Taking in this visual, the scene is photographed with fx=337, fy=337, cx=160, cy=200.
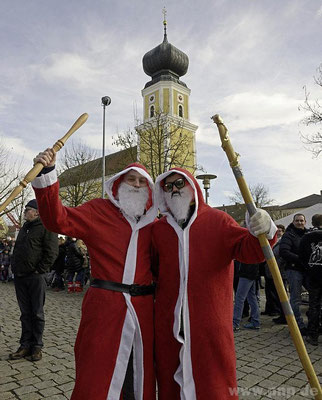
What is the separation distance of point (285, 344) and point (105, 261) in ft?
13.0

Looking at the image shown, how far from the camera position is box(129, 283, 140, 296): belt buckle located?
2154 millimetres

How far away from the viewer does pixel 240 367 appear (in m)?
4.05

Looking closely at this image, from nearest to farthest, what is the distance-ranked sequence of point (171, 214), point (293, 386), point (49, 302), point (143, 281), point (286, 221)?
point (143, 281) < point (171, 214) < point (293, 386) < point (49, 302) < point (286, 221)

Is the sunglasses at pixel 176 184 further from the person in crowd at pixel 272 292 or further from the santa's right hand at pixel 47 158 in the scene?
the person in crowd at pixel 272 292

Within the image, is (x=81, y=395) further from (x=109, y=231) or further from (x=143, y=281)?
(x=109, y=231)

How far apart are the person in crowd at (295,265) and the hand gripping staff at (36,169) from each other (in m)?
4.44

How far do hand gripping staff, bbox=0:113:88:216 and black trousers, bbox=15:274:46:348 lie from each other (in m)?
2.77

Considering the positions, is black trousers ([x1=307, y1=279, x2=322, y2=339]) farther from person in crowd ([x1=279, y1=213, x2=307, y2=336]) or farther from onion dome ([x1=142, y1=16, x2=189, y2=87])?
onion dome ([x1=142, y1=16, x2=189, y2=87])

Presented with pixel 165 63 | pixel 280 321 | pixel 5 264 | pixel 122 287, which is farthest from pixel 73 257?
pixel 165 63

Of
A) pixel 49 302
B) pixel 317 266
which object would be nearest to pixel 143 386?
pixel 317 266

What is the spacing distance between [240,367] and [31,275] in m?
2.86

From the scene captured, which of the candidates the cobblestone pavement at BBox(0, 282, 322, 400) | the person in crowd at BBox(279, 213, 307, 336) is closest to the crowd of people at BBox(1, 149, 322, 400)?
the cobblestone pavement at BBox(0, 282, 322, 400)

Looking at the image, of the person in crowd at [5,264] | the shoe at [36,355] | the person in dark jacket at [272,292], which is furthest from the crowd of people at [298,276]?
the person in crowd at [5,264]

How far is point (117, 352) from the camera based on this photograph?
80.7 inches
